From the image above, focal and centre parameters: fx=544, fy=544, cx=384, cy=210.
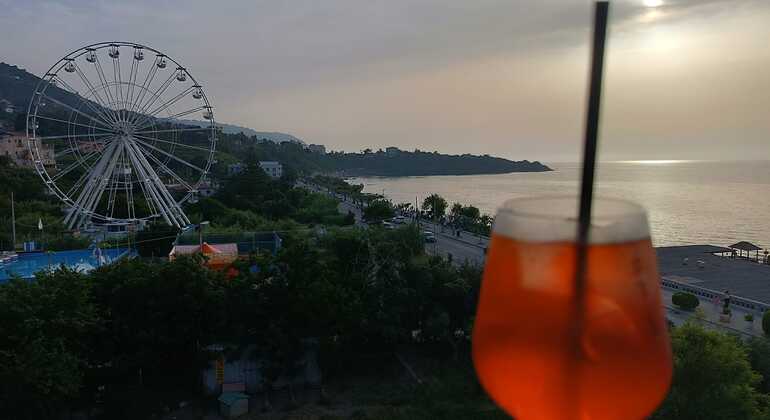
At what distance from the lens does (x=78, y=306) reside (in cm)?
846

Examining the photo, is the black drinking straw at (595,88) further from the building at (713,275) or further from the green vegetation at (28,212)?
the green vegetation at (28,212)

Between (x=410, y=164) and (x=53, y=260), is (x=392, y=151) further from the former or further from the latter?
(x=53, y=260)

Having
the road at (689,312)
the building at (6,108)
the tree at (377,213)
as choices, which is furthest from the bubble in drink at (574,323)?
the building at (6,108)

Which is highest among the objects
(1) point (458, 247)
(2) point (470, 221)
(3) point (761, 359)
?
(3) point (761, 359)

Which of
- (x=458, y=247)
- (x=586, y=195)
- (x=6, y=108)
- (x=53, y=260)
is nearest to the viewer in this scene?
(x=586, y=195)

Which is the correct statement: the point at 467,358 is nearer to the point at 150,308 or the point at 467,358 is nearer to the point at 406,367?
the point at 406,367

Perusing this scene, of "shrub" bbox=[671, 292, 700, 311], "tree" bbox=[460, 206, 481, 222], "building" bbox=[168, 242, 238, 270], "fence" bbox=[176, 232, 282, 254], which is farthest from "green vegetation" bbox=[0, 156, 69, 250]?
"tree" bbox=[460, 206, 481, 222]

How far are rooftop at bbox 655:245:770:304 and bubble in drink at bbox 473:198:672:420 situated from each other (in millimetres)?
16353

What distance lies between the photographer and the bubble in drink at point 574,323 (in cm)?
111

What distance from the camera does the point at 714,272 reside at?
63.5ft

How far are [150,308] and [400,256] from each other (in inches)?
201

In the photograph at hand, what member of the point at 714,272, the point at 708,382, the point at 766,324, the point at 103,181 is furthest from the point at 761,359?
the point at 103,181

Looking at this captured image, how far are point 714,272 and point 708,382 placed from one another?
14728 millimetres

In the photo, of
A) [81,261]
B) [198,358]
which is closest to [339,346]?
[198,358]
